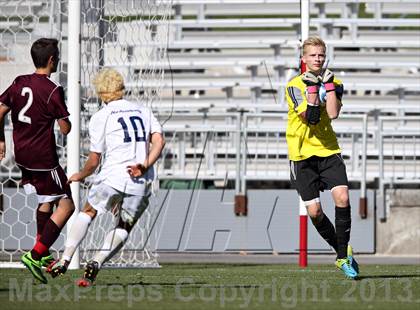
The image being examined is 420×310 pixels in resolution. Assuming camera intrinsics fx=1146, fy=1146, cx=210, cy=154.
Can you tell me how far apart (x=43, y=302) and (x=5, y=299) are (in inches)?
13.1

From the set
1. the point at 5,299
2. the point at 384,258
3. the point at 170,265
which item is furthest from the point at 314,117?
the point at 384,258

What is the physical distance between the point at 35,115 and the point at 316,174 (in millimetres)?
2310

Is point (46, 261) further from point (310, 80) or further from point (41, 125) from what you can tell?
point (310, 80)

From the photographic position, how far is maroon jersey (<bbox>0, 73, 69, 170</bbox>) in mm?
8844

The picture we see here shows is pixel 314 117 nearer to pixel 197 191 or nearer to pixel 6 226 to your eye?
pixel 6 226

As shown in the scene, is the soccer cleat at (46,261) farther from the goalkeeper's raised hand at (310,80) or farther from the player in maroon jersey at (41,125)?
the goalkeeper's raised hand at (310,80)

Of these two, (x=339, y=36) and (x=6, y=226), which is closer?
(x=6, y=226)

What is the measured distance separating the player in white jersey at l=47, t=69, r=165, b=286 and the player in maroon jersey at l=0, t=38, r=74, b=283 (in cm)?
68

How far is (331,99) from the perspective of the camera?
Result: 8867mm

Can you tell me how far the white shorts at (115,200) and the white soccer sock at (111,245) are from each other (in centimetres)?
13

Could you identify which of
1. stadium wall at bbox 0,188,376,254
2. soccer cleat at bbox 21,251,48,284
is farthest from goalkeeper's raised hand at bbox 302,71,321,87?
stadium wall at bbox 0,188,376,254

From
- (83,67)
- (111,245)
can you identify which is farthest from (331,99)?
(83,67)

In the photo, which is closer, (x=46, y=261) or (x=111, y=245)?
(x=111, y=245)

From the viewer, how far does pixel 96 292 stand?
779 cm
